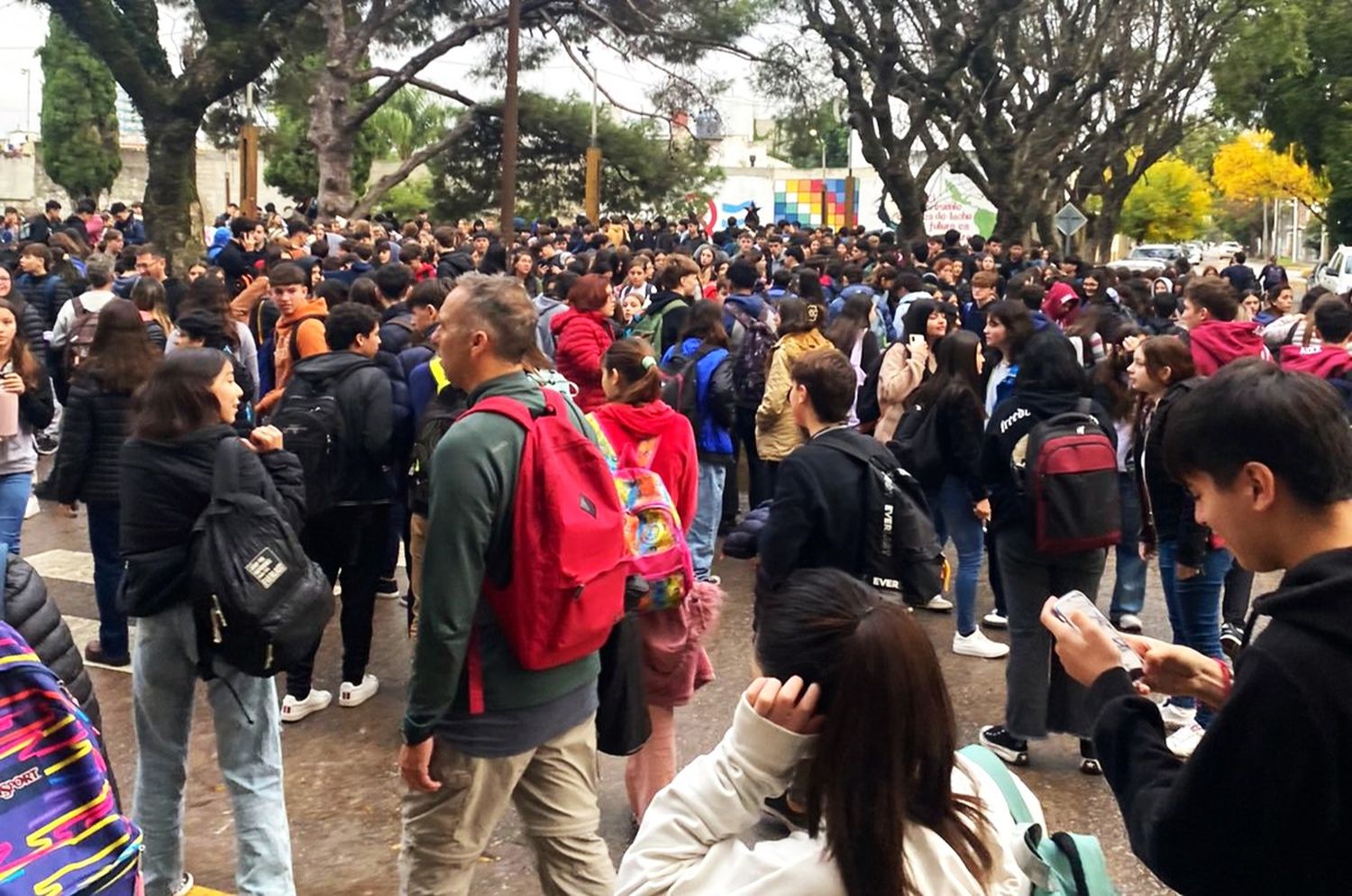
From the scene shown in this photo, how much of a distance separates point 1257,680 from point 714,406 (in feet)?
18.7

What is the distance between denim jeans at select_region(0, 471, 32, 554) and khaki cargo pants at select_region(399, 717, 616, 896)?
3.98 metres

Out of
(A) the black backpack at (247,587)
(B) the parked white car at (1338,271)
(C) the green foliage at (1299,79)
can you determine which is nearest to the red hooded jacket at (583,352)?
(A) the black backpack at (247,587)

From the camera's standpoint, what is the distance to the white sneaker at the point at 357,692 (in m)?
5.88

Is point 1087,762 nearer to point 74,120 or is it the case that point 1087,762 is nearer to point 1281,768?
point 1281,768

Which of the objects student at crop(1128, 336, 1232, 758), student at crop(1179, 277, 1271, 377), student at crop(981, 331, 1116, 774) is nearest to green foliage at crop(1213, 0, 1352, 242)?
student at crop(1179, 277, 1271, 377)

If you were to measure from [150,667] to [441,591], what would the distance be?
1322mm

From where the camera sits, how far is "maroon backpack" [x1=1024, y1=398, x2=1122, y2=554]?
5.01 m

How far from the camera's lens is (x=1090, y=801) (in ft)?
16.6

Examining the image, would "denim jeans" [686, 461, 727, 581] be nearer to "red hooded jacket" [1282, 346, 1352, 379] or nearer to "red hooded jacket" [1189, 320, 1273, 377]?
"red hooded jacket" [1189, 320, 1273, 377]

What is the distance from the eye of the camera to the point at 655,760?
4.50 m

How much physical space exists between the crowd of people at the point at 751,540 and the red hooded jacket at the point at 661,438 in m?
0.02

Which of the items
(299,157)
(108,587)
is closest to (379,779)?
(108,587)

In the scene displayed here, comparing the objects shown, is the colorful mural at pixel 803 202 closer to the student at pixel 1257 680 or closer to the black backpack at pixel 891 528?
the black backpack at pixel 891 528

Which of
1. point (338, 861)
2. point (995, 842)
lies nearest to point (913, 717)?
point (995, 842)
